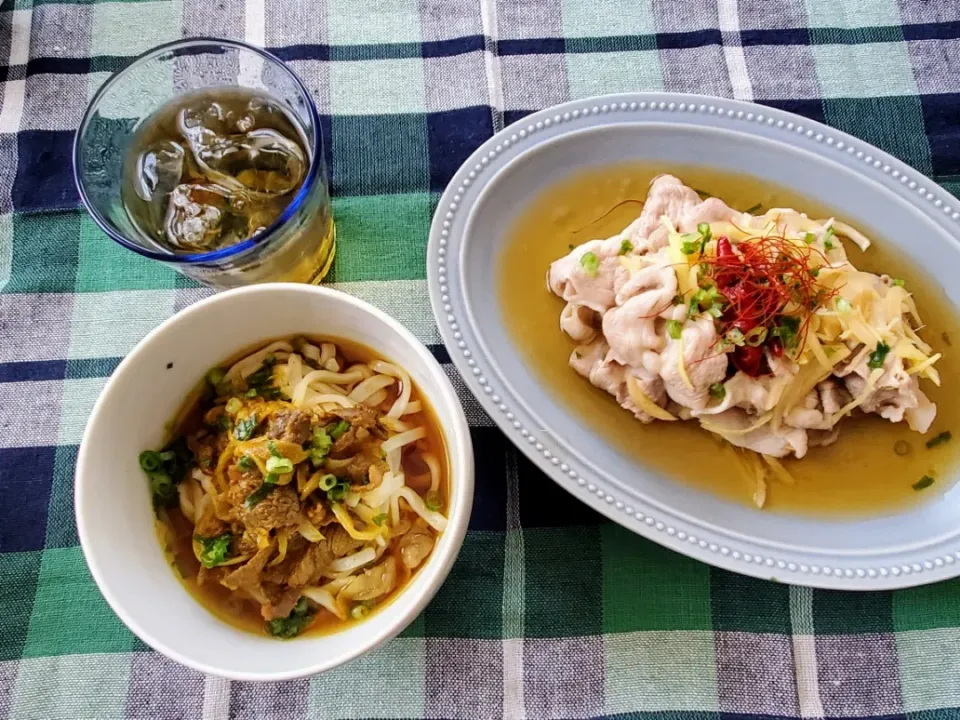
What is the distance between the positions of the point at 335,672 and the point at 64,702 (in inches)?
19.3

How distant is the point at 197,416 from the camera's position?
1248 mm

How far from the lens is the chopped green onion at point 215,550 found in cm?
117

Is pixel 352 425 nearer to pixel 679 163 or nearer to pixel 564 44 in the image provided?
pixel 679 163

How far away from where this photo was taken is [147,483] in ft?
3.86

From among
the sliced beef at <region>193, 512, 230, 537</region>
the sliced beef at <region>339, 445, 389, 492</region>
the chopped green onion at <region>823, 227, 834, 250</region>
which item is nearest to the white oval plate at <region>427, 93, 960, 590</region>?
the chopped green onion at <region>823, 227, 834, 250</region>

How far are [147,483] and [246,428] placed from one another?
0.55 ft

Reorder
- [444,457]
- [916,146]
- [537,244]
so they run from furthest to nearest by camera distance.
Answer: [916,146] < [537,244] < [444,457]

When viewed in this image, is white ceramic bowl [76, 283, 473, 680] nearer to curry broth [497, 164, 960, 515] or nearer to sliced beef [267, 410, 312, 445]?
sliced beef [267, 410, 312, 445]

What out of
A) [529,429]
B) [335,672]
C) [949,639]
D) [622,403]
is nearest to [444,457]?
[529,429]

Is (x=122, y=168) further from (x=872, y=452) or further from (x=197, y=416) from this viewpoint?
(x=872, y=452)

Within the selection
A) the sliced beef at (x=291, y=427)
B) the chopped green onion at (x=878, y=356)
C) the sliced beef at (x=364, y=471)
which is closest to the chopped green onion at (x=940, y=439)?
the chopped green onion at (x=878, y=356)

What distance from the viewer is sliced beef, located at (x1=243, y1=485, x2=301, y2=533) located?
1153 mm

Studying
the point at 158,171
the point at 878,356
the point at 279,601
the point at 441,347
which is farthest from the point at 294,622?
the point at 878,356

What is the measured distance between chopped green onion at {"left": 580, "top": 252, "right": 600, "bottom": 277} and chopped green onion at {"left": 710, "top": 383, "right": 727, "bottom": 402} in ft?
0.96
